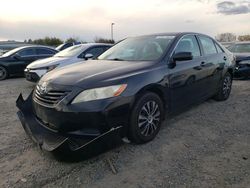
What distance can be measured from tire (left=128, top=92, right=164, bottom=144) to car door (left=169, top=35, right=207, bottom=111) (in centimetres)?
42

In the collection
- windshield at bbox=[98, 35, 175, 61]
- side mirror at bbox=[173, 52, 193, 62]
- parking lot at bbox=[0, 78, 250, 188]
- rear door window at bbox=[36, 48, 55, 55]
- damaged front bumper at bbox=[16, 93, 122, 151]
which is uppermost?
windshield at bbox=[98, 35, 175, 61]

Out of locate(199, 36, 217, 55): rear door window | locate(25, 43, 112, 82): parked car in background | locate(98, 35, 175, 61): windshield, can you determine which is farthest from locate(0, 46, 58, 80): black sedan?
locate(199, 36, 217, 55): rear door window

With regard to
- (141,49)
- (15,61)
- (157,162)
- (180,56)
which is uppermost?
(141,49)

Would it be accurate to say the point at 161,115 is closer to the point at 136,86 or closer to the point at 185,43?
the point at 136,86

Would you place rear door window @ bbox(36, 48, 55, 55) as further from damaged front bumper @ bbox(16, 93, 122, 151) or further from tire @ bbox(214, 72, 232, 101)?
damaged front bumper @ bbox(16, 93, 122, 151)

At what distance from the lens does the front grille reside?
331cm

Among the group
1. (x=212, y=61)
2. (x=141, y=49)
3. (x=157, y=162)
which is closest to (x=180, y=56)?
(x=141, y=49)

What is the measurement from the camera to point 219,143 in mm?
3926

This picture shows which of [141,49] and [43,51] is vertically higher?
[141,49]

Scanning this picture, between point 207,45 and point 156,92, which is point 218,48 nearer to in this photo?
point 207,45

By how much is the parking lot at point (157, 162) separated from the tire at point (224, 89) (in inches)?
54.4

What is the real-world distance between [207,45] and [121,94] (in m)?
2.99

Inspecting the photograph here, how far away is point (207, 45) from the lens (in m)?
5.60

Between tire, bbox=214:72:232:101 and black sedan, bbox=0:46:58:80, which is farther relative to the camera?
black sedan, bbox=0:46:58:80
